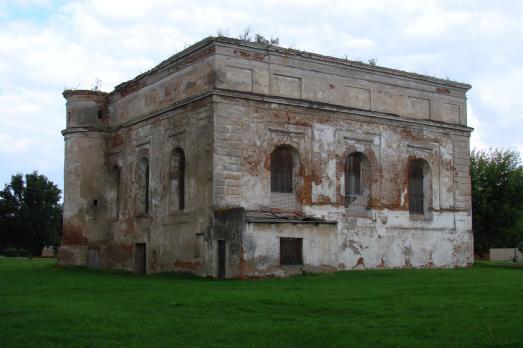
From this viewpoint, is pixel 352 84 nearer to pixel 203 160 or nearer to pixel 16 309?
pixel 203 160

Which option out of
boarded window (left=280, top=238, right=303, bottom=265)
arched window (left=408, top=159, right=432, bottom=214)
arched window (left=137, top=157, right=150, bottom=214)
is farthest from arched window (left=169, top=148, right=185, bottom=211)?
arched window (left=408, top=159, right=432, bottom=214)

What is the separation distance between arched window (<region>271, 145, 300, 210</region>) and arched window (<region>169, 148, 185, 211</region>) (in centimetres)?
348

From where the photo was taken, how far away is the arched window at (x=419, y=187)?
2973cm

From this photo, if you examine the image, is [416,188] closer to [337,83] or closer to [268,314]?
[337,83]

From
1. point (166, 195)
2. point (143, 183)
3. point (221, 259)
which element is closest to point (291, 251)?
point (221, 259)

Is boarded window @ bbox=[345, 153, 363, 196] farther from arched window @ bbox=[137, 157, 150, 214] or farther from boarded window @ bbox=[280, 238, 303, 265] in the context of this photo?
arched window @ bbox=[137, 157, 150, 214]

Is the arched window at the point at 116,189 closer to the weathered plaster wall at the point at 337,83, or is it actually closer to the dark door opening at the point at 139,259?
the dark door opening at the point at 139,259

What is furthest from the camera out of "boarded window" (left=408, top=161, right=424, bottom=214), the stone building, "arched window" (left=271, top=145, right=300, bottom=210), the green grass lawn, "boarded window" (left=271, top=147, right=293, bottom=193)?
"boarded window" (left=408, top=161, right=424, bottom=214)

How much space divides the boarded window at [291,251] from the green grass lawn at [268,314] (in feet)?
10.2

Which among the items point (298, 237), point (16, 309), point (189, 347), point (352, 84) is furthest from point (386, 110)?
point (189, 347)

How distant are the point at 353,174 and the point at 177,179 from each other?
6.70 m

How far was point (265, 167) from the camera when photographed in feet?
84.2

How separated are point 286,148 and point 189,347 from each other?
16.6 metres

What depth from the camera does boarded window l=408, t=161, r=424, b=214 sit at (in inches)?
1170
